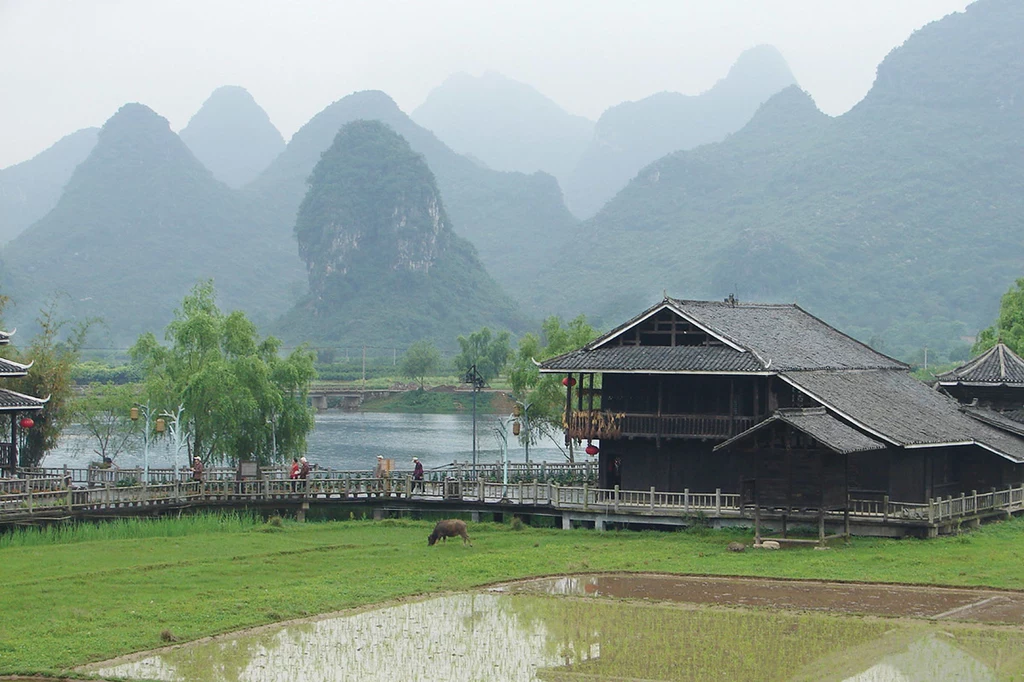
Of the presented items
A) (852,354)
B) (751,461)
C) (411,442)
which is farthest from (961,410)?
(411,442)

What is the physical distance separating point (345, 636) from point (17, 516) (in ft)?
52.0

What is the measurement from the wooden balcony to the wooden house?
3 cm

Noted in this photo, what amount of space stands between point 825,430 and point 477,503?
37.3ft

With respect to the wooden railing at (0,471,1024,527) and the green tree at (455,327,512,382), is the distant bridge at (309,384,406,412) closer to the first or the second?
the green tree at (455,327,512,382)

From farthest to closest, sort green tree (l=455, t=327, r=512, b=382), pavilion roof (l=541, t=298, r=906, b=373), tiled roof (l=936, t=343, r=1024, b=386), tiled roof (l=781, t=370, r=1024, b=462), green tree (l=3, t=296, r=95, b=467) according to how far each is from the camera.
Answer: green tree (l=455, t=327, r=512, b=382) → green tree (l=3, t=296, r=95, b=467) → tiled roof (l=936, t=343, r=1024, b=386) → pavilion roof (l=541, t=298, r=906, b=373) → tiled roof (l=781, t=370, r=1024, b=462)

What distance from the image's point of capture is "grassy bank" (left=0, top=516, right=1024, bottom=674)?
83.4 feet

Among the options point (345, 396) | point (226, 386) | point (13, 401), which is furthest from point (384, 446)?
point (13, 401)

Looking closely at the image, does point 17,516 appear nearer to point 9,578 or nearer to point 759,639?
point 9,578

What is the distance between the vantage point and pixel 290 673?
22344 millimetres

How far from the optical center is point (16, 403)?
43.5 m

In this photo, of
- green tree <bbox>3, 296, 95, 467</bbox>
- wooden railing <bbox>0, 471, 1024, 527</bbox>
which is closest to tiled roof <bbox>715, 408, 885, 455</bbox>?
wooden railing <bbox>0, 471, 1024, 527</bbox>

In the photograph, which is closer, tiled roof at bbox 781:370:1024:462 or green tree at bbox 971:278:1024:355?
tiled roof at bbox 781:370:1024:462

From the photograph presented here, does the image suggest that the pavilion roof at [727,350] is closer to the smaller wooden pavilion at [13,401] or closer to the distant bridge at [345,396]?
the smaller wooden pavilion at [13,401]

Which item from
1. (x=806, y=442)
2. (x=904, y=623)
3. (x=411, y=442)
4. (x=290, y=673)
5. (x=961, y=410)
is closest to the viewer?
(x=290, y=673)
